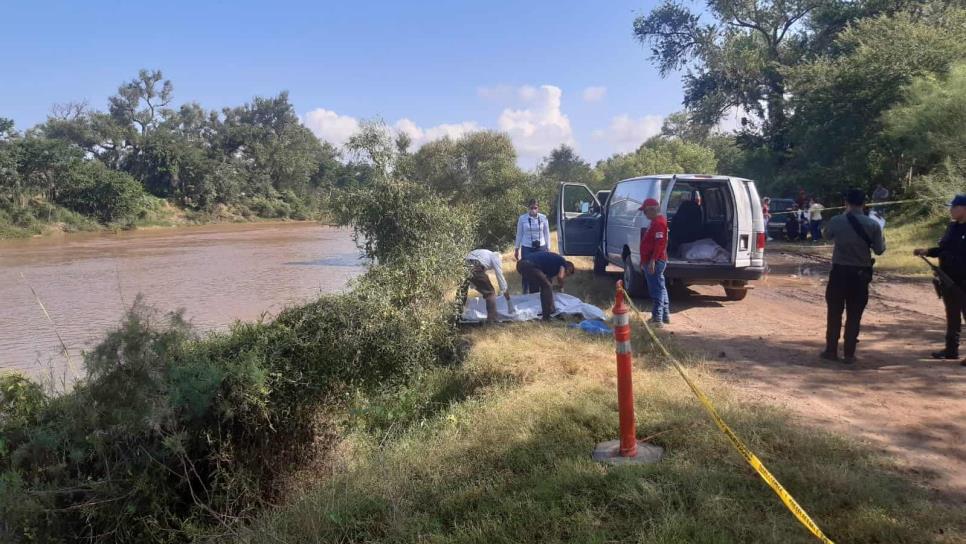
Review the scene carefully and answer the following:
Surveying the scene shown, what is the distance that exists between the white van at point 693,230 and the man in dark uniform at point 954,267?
277 centimetres

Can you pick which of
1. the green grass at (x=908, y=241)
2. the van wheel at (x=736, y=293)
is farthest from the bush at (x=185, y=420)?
the green grass at (x=908, y=241)

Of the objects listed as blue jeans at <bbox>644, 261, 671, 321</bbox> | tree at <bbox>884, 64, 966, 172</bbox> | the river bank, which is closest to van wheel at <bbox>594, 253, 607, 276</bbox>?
blue jeans at <bbox>644, 261, 671, 321</bbox>

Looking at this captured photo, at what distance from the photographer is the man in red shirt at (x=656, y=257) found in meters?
7.82

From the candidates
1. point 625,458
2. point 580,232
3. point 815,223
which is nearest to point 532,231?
point 580,232

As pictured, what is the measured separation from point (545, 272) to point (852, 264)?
3.71 meters

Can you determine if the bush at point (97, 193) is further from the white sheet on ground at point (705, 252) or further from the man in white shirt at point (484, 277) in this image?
the white sheet on ground at point (705, 252)

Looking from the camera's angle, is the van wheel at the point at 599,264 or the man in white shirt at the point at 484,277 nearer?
the man in white shirt at the point at 484,277

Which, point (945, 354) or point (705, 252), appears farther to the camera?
point (705, 252)

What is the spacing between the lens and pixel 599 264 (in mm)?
12422

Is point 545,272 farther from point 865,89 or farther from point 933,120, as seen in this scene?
point 865,89

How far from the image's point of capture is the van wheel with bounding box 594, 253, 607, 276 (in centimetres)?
1215

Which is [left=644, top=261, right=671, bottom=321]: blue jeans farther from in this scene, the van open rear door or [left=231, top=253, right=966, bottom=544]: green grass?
the van open rear door

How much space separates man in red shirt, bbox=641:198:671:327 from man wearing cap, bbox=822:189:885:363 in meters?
1.98

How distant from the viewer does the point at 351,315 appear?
6.12 m
